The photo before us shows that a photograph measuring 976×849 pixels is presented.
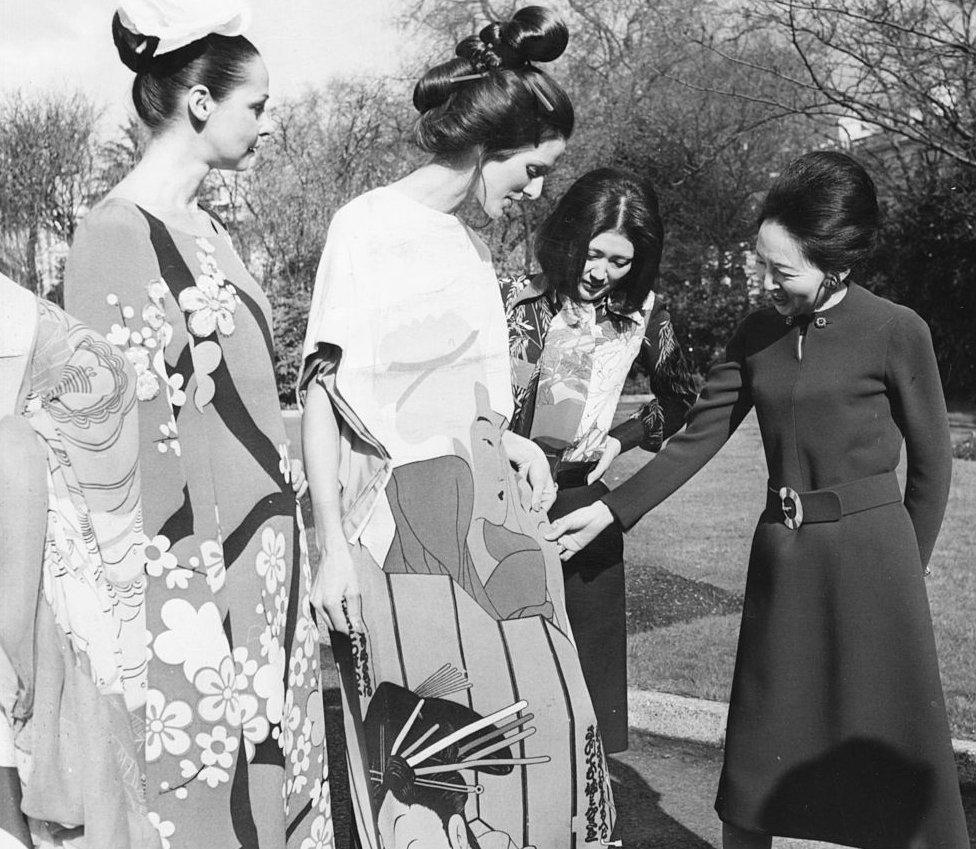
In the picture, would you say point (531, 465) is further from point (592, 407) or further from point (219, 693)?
point (219, 693)

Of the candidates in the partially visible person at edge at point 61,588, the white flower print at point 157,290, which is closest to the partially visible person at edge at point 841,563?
the white flower print at point 157,290

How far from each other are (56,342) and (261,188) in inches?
793

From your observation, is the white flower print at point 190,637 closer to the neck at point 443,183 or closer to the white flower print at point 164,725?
the white flower print at point 164,725

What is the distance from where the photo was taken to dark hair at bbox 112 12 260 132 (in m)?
2.74

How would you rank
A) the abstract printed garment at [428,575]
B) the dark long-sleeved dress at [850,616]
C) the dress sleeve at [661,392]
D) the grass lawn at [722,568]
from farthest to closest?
the grass lawn at [722,568]
the dress sleeve at [661,392]
the dark long-sleeved dress at [850,616]
the abstract printed garment at [428,575]

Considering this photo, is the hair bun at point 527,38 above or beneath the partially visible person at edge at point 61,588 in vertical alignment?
above

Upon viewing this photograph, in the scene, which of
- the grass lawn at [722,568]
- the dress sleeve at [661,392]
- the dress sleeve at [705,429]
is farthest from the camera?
the grass lawn at [722,568]

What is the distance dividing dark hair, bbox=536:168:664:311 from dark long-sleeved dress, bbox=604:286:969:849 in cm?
47

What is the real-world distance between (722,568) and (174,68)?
18.4 ft

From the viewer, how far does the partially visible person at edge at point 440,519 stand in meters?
2.70

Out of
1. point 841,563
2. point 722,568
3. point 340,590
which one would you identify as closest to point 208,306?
point 340,590

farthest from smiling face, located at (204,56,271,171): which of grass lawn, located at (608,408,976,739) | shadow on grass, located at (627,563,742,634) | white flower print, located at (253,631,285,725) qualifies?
shadow on grass, located at (627,563,742,634)

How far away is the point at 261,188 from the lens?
21.5 m

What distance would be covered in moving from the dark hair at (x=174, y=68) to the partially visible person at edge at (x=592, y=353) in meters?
1.09
